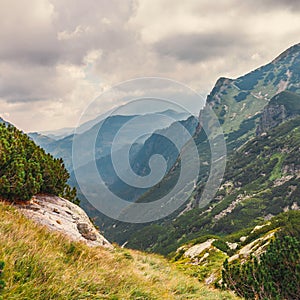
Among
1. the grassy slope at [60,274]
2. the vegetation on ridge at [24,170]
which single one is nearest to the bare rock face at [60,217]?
the vegetation on ridge at [24,170]

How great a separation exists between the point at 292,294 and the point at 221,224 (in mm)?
170511

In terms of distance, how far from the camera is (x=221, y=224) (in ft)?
574

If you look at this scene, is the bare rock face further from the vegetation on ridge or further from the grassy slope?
the grassy slope

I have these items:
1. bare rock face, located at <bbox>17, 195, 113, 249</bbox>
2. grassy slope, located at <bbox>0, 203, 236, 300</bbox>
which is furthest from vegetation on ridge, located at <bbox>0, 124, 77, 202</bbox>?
grassy slope, located at <bbox>0, 203, 236, 300</bbox>

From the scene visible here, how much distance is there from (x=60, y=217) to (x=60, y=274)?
280 inches

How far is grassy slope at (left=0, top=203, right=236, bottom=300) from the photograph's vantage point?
529cm

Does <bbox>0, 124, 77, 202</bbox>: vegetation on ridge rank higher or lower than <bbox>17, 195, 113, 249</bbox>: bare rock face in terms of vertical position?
higher

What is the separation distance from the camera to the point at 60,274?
6.09 metres

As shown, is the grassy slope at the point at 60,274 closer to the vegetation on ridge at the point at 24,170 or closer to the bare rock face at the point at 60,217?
the bare rock face at the point at 60,217

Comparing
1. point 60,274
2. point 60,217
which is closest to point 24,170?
point 60,217

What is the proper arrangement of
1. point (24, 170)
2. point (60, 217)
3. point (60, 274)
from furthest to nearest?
point (60, 217) < point (24, 170) < point (60, 274)

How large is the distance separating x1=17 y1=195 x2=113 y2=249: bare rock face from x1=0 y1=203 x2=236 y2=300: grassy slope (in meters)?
2.02

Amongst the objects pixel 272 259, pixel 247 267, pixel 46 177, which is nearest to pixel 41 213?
pixel 46 177

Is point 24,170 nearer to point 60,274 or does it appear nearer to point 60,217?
point 60,217
